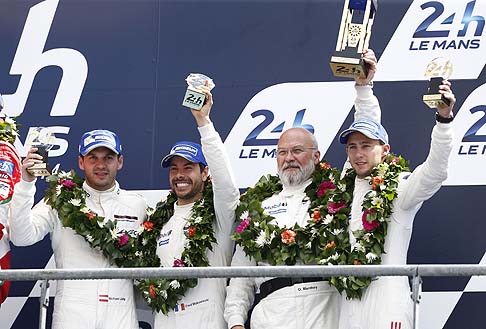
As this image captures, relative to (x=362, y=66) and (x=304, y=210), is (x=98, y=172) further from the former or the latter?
(x=362, y=66)

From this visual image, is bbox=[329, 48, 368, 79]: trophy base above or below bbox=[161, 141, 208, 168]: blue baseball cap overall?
above

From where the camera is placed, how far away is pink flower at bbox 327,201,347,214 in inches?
221

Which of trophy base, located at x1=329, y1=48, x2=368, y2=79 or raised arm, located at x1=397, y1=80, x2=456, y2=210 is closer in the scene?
raised arm, located at x1=397, y1=80, x2=456, y2=210

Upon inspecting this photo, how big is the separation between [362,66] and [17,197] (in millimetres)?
1902

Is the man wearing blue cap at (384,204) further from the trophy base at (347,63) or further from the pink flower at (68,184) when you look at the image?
the pink flower at (68,184)

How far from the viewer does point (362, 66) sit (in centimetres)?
557

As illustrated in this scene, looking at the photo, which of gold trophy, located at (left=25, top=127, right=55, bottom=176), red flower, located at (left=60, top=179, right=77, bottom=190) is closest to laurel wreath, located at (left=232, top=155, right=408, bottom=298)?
red flower, located at (left=60, top=179, right=77, bottom=190)

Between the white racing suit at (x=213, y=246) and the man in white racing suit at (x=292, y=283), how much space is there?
0.11m

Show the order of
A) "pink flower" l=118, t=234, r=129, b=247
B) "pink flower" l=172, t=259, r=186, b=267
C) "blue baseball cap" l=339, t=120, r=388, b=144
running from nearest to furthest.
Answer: "blue baseball cap" l=339, t=120, r=388, b=144 < "pink flower" l=172, t=259, r=186, b=267 < "pink flower" l=118, t=234, r=129, b=247

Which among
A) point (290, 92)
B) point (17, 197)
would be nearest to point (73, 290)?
point (17, 197)

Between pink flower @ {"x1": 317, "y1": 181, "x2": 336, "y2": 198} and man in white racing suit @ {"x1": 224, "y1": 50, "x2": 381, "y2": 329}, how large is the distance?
9 cm

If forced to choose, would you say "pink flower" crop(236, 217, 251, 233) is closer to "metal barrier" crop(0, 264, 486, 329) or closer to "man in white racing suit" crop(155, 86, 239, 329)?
"man in white racing suit" crop(155, 86, 239, 329)

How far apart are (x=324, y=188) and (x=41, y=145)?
1.51 meters

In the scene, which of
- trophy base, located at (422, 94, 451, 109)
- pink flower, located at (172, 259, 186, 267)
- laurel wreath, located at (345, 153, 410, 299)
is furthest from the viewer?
pink flower, located at (172, 259, 186, 267)
